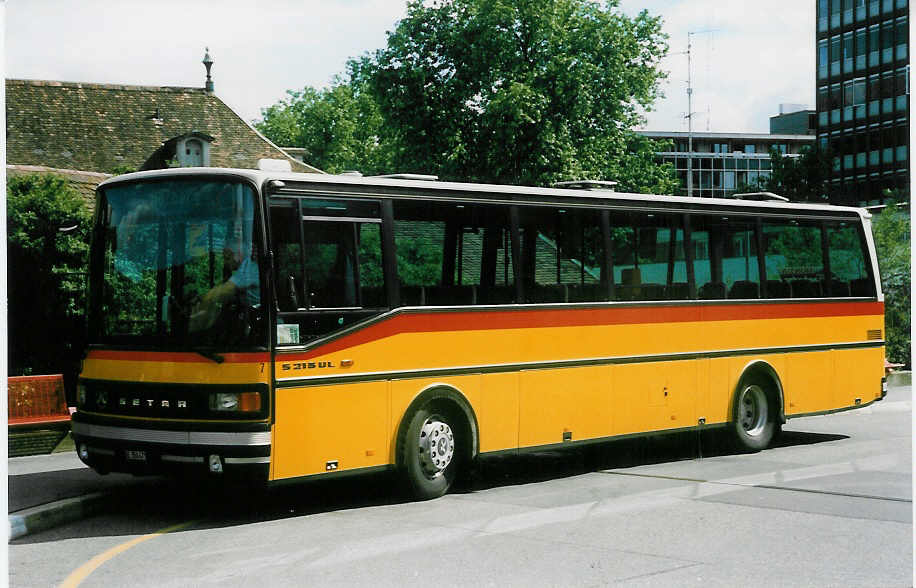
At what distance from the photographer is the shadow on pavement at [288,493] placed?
10.4m

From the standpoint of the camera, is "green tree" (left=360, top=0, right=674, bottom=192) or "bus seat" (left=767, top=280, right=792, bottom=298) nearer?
"bus seat" (left=767, top=280, right=792, bottom=298)

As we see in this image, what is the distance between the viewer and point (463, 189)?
12.3m

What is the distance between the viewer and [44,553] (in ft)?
29.7

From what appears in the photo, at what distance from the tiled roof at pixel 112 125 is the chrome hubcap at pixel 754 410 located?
2911 centimetres

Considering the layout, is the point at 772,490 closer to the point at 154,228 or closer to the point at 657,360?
the point at 657,360

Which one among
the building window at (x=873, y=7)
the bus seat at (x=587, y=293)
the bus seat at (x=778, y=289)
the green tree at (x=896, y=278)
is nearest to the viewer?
the bus seat at (x=587, y=293)

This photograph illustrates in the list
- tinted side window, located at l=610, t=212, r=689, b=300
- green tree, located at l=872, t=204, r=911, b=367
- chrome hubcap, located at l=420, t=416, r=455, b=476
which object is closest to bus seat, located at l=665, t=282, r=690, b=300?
tinted side window, located at l=610, t=212, r=689, b=300

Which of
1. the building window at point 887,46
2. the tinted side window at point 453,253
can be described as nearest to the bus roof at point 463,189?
the tinted side window at point 453,253

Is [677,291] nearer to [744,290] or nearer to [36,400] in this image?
[744,290]

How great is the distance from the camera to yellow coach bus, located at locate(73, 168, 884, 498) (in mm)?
10289

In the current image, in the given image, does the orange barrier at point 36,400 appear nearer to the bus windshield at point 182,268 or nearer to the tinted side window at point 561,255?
the bus windshield at point 182,268

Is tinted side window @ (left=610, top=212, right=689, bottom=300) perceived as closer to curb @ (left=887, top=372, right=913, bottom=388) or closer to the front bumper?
the front bumper

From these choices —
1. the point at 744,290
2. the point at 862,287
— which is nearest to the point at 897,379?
the point at 862,287

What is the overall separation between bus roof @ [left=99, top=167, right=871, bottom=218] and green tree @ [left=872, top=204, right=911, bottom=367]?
344 inches
